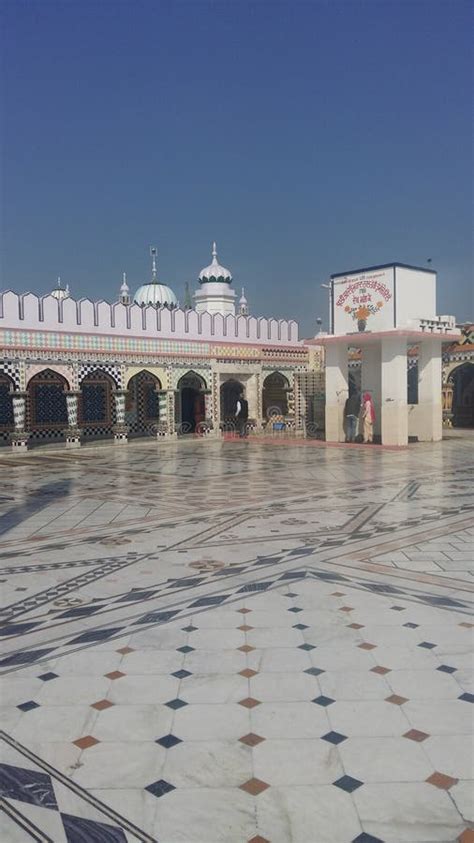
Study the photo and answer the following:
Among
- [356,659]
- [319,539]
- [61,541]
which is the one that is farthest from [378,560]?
[61,541]

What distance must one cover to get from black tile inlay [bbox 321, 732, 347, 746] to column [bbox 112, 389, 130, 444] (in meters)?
15.4

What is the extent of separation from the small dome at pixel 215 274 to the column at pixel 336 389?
8.23 meters

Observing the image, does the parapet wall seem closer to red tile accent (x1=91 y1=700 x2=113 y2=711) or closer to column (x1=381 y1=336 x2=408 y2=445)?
column (x1=381 y1=336 x2=408 y2=445)

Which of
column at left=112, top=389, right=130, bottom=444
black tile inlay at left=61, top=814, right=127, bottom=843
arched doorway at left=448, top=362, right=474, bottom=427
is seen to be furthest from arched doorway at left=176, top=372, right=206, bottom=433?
black tile inlay at left=61, top=814, right=127, bottom=843

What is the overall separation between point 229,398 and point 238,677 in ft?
61.1

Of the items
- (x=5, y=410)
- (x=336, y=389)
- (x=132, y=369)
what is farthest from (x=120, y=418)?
(x=336, y=389)

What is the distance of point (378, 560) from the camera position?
5918mm

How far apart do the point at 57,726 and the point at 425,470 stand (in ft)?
31.4

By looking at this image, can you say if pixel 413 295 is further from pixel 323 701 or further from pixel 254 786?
pixel 254 786

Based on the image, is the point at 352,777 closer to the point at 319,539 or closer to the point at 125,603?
the point at 125,603

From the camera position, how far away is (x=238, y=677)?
12.0 feet

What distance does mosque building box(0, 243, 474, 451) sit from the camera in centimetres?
1638

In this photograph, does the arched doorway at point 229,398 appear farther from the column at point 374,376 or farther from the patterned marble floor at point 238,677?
the patterned marble floor at point 238,677

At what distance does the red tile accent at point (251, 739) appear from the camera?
2989 mm
